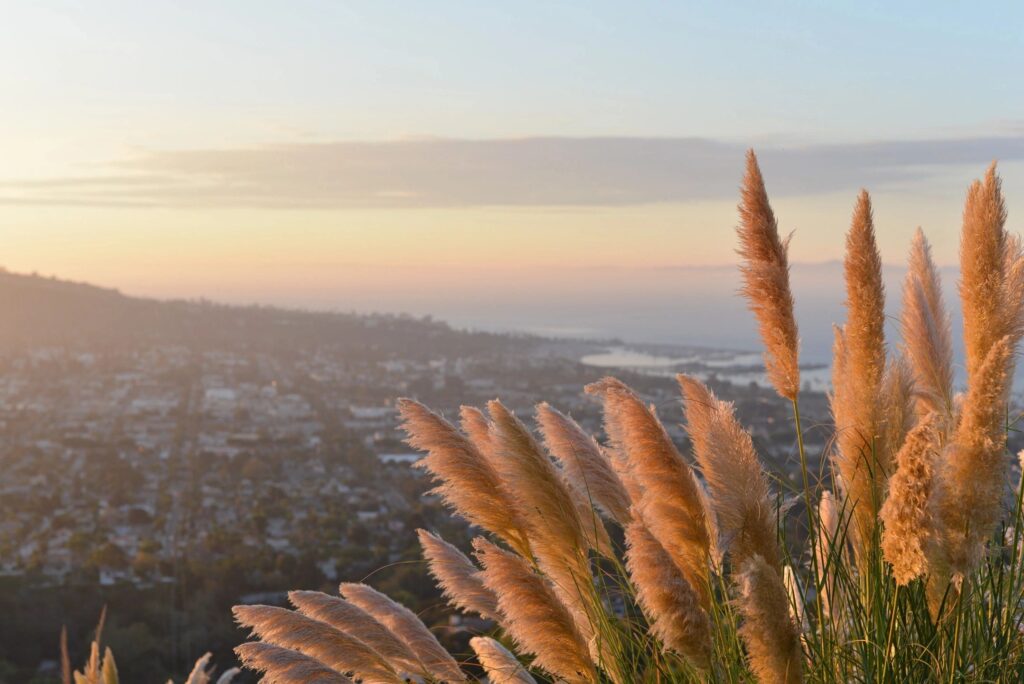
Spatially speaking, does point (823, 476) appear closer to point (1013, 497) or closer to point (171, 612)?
point (1013, 497)

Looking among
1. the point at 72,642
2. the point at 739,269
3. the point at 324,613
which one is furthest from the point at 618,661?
the point at 72,642

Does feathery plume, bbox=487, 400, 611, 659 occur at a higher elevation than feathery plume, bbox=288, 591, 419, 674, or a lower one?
higher

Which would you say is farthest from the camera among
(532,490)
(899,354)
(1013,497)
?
(1013,497)

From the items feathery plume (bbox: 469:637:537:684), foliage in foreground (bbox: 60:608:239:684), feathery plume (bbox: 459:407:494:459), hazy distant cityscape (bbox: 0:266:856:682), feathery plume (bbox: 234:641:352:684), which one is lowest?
hazy distant cityscape (bbox: 0:266:856:682)

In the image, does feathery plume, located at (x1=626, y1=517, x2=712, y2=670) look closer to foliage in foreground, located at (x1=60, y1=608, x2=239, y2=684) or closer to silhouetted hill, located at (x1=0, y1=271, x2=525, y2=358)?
foliage in foreground, located at (x1=60, y1=608, x2=239, y2=684)

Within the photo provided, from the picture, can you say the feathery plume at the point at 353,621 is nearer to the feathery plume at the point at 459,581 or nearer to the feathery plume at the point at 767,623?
the feathery plume at the point at 459,581

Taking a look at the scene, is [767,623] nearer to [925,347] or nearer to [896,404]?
[896,404]

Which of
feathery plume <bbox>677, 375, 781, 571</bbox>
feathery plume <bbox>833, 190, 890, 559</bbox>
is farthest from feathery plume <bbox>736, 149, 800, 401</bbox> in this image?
feathery plume <bbox>677, 375, 781, 571</bbox>
